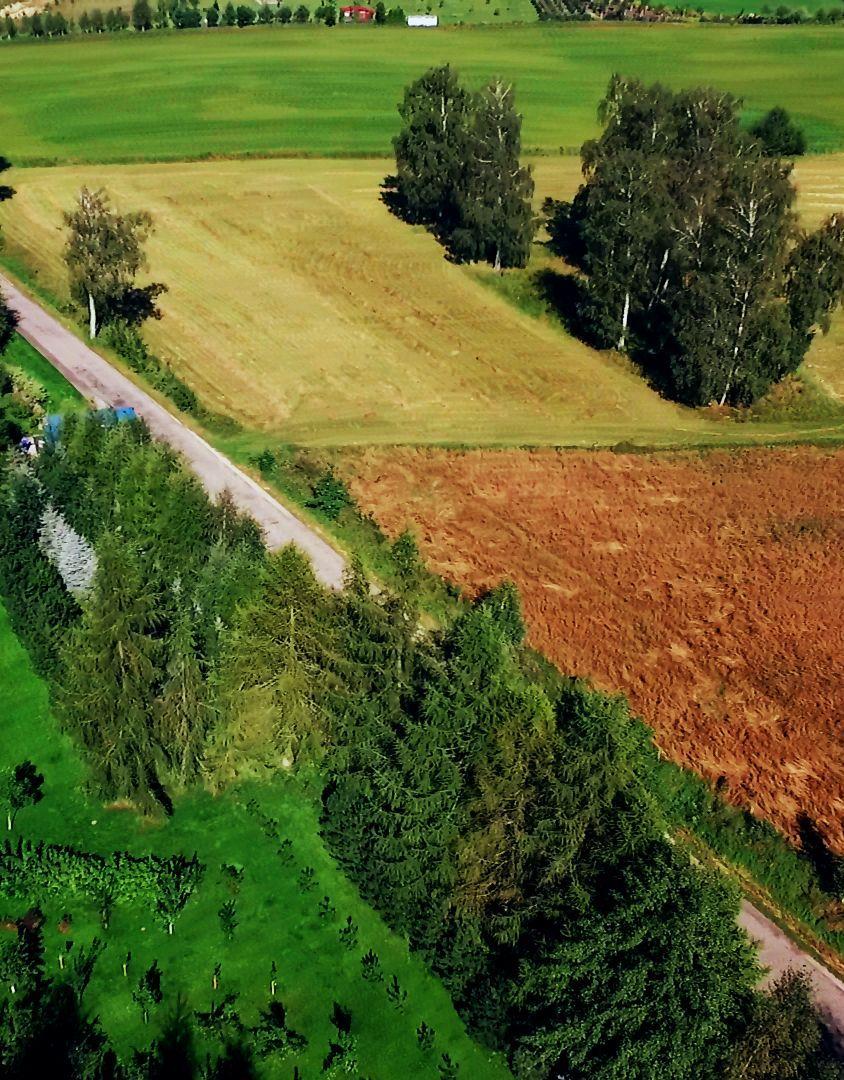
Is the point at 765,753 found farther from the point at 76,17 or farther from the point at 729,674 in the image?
the point at 76,17

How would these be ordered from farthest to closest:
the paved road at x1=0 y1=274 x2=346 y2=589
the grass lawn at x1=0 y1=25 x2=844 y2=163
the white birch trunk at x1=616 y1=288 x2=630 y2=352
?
the grass lawn at x1=0 y1=25 x2=844 y2=163 < the white birch trunk at x1=616 y1=288 x2=630 y2=352 < the paved road at x1=0 y1=274 x2=346 y2=589

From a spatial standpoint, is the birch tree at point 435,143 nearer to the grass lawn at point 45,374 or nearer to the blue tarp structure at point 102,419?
the grass lawn at point 45,374

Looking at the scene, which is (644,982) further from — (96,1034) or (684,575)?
(684,575)

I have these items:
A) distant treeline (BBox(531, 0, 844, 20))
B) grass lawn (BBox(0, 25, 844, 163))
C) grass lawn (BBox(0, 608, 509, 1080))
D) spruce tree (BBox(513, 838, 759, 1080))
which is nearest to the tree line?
grass lawn (BBox(0, 25, 844, 163))

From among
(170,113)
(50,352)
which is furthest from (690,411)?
(170,113)

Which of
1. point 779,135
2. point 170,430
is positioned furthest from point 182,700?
point 779,135

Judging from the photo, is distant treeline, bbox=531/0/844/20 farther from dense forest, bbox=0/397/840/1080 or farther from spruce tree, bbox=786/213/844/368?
dense forest, bbox=0/397/840/1080
